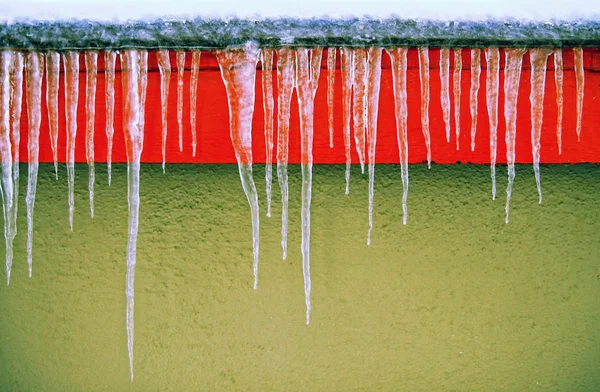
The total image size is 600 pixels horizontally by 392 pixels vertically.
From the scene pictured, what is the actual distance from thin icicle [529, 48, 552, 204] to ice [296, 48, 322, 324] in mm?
777

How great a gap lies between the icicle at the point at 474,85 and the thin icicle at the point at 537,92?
18 centimetres

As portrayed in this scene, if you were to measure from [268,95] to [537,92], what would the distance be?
1005 mm

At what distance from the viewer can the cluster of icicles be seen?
190 centimetres

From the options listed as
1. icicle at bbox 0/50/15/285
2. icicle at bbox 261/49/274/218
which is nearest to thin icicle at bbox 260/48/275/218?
icicle at bbox 261/49/274/218

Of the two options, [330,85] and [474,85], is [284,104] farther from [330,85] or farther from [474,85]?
[474,85]

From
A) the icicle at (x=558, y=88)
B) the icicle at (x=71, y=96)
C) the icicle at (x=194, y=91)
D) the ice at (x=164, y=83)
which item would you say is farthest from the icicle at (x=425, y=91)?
the icicle at (x=71, y=96)

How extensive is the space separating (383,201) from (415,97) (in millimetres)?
536

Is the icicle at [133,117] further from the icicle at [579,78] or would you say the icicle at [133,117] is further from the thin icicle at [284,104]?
the icicle at [579,78]

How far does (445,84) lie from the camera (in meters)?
A: 1.96

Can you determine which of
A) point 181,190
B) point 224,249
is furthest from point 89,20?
point 224,249

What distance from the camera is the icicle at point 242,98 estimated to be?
73.7 inches

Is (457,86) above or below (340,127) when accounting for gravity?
above

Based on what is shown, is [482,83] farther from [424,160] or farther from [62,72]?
[62,72]

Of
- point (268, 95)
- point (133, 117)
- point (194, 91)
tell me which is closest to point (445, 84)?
point (268, 95)
